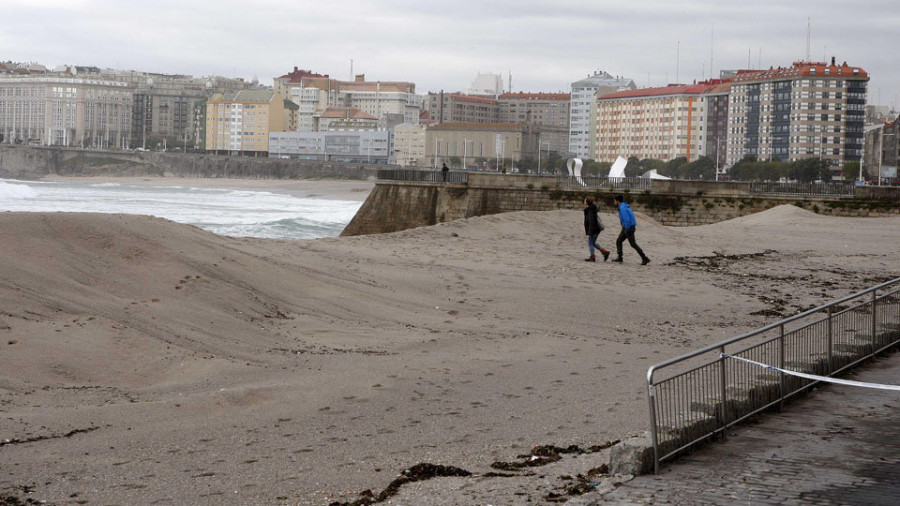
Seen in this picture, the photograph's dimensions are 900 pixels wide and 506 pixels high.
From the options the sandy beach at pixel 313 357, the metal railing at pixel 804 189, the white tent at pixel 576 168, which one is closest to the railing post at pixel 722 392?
the sandy beach at pixel 313 357

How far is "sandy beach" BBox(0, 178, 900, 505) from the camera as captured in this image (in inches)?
299

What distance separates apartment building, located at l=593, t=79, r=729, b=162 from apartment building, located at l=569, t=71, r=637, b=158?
5377 mm

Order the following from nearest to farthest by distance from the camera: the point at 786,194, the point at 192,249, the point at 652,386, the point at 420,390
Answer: the point at 652,386
the point at 420,390
the point at 192,249
the point at 786,194

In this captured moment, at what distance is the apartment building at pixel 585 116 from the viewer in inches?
7347

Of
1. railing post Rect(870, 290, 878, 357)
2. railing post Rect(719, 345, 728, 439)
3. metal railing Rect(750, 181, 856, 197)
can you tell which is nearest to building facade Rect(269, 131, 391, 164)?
metal railing Rect(750, 181, 856, 197)

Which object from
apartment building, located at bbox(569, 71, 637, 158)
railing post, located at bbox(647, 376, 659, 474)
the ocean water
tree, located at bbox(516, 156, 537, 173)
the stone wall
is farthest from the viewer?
apartment building, located at bbox(569, 71, 637, 158)

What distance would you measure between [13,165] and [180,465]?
159m

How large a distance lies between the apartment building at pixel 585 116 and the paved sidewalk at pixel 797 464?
177168 mm

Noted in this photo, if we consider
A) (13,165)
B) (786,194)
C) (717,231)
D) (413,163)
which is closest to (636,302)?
(717,231)

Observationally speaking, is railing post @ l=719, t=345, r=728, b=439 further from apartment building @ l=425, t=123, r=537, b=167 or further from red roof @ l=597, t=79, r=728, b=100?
apartment building @ l=425, t=123, r=537, b=167

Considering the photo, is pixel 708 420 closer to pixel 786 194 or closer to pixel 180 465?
pixel 180 465

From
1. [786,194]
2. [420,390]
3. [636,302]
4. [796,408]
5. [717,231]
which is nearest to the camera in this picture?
[796,408]

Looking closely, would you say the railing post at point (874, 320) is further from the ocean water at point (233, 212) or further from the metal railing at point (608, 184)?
the ocean water at point (233, 212)

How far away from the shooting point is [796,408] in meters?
8.89
